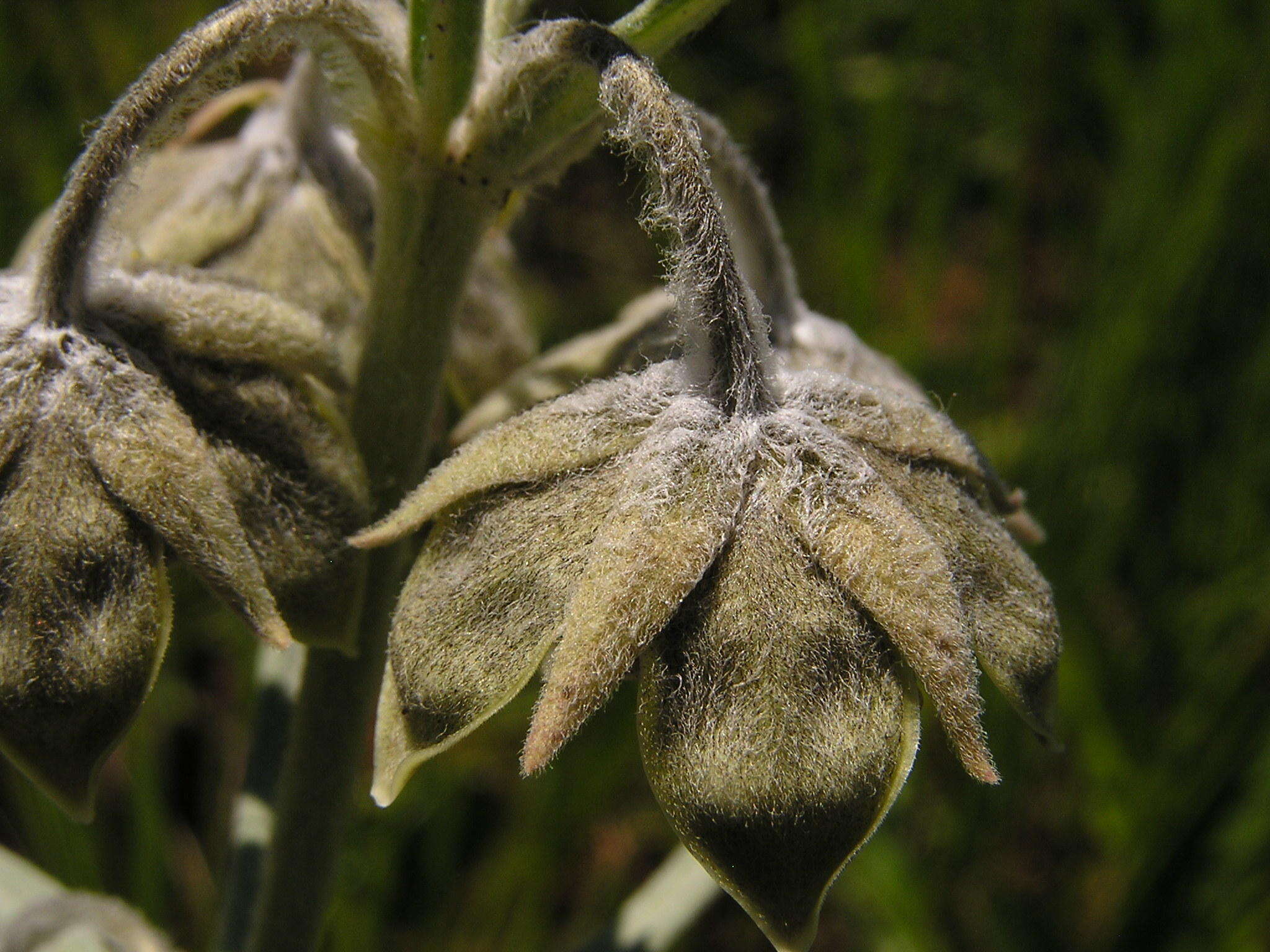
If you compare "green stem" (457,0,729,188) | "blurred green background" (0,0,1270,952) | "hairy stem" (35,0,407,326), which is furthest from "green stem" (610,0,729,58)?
"blurred green background" (0,0,1270,952)

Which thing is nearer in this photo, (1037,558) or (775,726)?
(775,726)

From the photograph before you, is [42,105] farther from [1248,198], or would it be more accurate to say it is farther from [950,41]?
[1248,198]

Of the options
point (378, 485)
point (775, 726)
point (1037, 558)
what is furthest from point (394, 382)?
point (1037, 558)

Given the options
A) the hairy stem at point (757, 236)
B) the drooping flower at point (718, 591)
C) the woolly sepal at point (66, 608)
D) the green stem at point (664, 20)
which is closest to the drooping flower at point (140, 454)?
the woolly sepal at point (66, 608)

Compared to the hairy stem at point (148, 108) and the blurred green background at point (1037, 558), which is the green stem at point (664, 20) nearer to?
the hairy stem at point (148, 108)

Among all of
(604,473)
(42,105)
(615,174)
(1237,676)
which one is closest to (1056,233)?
(615,174)

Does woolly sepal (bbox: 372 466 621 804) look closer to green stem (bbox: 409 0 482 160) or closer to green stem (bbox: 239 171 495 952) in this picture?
green stem (bbox: 239 171 495 952)

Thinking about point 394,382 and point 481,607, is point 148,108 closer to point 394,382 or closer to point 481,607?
point 394,382
